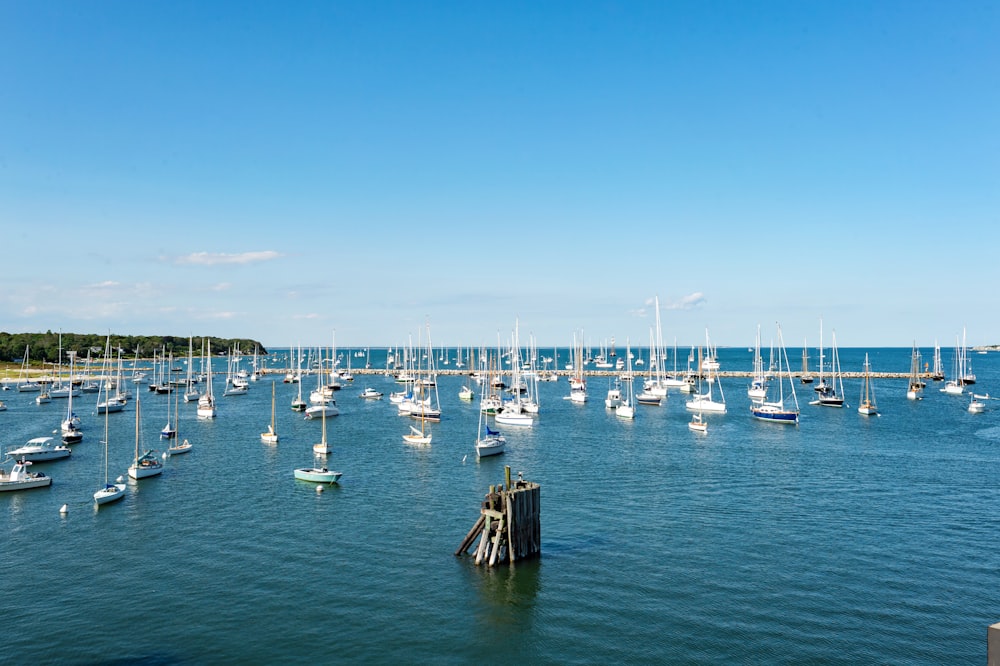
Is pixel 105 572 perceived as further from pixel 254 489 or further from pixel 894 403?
pixel 894 403

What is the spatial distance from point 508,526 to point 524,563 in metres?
2.56

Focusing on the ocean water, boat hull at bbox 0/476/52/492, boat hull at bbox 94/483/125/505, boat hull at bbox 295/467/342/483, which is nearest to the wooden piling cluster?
the ocean water

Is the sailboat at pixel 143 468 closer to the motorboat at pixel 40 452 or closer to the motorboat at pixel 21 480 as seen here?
the motorboat at pixel 21 480

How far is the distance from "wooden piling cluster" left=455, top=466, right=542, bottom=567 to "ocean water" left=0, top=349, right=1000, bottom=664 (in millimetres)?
1159

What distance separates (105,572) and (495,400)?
301 ft

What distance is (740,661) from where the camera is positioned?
29250mm

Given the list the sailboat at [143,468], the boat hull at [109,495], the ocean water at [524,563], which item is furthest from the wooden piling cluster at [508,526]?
the sailboat at [143,468]

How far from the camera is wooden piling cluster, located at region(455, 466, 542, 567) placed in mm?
40844

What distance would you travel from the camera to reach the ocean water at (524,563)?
3123cm

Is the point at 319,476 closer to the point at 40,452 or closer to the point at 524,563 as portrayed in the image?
the point at 524,563

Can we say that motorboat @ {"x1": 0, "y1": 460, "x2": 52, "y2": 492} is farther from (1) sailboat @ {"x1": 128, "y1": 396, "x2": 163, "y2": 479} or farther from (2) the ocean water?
(1) sailboat @ {"x1": 128, "y1": 396, "x2": 163, "y2": 479}

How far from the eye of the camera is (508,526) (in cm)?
4072

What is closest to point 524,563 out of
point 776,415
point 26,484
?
point 26,484

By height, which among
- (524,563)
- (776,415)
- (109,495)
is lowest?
(524,563)
